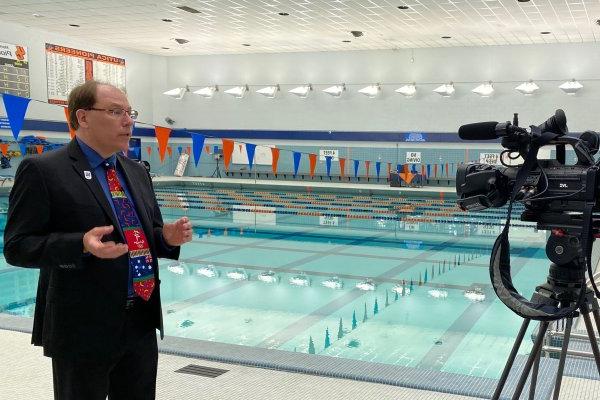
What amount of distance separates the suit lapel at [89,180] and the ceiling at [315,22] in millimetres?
12075

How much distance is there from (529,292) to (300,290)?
2.39m

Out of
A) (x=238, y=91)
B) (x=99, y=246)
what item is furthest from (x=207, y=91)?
(x=99, y=246)

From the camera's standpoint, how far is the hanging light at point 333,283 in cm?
651

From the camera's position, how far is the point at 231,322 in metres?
5.16

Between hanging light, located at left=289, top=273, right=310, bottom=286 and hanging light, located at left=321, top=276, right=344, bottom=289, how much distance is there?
0.20m

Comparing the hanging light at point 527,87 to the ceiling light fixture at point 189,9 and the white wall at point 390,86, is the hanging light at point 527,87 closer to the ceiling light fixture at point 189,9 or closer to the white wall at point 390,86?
the white wall at point 390,86

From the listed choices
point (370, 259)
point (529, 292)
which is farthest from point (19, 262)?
point (370, 259)

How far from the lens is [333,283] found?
667cm

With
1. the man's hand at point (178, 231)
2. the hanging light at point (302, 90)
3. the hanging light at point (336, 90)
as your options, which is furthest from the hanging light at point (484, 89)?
the man's hand at point (178, 231)

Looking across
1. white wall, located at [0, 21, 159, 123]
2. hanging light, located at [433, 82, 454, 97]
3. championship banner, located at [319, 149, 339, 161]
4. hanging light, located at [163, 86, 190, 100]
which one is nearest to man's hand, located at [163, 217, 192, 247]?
white wall, located at [0, 21, 159, 123]

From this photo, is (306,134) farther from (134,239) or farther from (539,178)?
(134,239)

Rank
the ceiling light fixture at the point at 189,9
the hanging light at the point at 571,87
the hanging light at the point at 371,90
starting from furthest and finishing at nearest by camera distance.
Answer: the hanging light at the point at 371,90 < the hanging light at the point at 571,87 < the ceiling light fixture at the point at 189,9

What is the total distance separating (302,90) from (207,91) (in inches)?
145

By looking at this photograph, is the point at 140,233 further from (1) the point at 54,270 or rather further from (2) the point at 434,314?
(2) the point at 434,314
